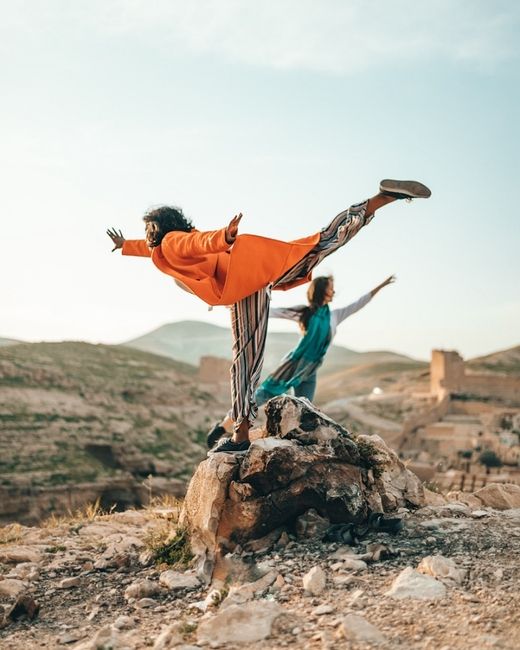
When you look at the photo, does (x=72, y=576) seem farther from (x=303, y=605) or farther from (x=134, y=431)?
(x=134, y=431)

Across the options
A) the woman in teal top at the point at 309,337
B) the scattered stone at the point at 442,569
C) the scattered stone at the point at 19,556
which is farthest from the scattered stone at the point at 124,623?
the woman in teal top at the point at 309,337


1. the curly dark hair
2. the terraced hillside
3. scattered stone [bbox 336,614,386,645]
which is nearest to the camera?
scattered stone [bbox 336,614,386,645]

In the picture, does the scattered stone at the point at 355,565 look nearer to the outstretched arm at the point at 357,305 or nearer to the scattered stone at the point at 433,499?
the scattered stone at the point at 433,499

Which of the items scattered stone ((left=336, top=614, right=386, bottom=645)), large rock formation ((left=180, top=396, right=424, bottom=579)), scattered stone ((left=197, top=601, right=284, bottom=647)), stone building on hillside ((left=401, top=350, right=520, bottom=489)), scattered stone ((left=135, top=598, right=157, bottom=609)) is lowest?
stone building on hillside ((left=401, top=350, right=520, bottom=489))

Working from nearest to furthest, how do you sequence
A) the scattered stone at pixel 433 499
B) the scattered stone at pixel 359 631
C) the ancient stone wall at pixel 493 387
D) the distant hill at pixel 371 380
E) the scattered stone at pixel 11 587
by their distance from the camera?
1. the scattered stone at pixel 359 631
2. the scattered stone at pixel 11 587
3. the scattered stone at pixel 433 499
4. the ancient stone wall at pixel 493 387
5. the distant hill at pixel 371 380

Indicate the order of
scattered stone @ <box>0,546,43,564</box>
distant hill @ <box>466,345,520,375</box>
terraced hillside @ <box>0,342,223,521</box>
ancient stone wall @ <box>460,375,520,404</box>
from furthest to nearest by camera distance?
distant hill @ <box>466,345,520,375</box> < ancient stone wall @ <box>460,375,520,404</box> < terraced hillside @ <box>0,342,223,521</box> < scattered stone @ <box>0,546,43,564</box>

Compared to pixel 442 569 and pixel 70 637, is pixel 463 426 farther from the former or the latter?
pixel 70 637

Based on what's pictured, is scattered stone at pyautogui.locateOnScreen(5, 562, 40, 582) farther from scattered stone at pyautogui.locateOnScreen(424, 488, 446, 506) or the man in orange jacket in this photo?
scattered stone at pyautogui.locateOnScreen(424, 488, 446, 506)

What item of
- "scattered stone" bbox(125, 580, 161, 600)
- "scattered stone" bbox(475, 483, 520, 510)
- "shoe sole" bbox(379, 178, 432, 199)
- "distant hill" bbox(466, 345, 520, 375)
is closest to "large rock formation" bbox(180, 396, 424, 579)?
"scattered stone" bbox(125, 580, 161, 600)

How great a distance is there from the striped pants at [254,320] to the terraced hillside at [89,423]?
718 inches

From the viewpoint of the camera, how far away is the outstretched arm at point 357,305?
5625 mm

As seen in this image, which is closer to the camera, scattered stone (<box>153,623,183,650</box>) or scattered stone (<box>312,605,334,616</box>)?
scattered stone (<box>153,623,183,650</box>)

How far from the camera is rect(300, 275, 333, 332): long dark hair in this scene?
557 centimetres

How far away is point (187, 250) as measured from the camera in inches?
167
